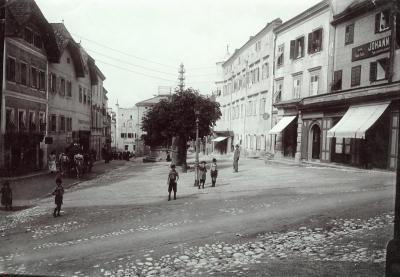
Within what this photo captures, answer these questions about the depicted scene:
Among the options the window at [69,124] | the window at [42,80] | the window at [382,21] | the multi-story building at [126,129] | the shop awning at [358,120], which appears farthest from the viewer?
the multi-story building at [126,129]

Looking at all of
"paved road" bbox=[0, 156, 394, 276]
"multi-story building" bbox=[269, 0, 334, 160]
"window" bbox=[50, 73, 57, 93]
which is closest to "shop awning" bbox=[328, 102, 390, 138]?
"paved road" bbox=[0, 156, 394, 276]

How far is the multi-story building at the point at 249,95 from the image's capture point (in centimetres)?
3541

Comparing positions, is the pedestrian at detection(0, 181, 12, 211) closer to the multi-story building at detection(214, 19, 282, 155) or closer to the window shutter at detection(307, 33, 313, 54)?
the window shutter at detection(307, 33, 313, 54)

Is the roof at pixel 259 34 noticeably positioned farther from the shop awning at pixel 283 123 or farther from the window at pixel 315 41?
the shop awning at pixel 283 123

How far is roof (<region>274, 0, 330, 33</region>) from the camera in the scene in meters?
25.2

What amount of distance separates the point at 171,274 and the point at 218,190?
10473 mm

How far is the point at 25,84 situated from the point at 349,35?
20.4m

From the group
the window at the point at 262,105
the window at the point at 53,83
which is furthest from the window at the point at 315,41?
the window at the point at 53,83

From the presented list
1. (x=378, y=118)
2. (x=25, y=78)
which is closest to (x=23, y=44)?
(x=25, y=78)

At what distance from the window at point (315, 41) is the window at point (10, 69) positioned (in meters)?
19.2

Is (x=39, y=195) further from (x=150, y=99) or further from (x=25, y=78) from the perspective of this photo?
(x=150, y=99)

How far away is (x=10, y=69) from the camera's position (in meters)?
24.2

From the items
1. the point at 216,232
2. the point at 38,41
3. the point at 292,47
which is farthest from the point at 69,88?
the point at 216,232

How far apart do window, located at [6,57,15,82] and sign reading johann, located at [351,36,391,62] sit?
20098mm
